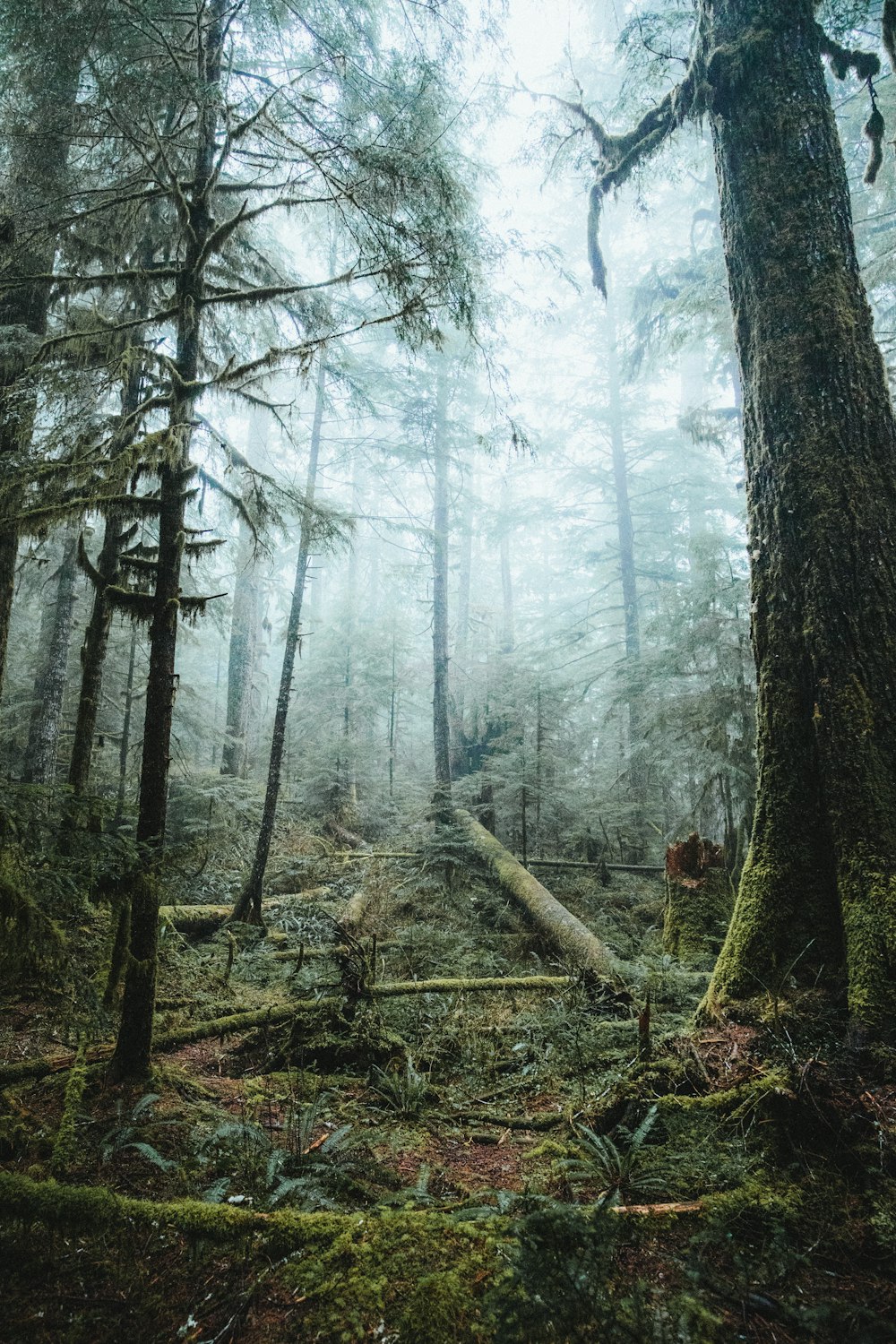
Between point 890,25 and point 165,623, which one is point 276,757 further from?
point 890,25

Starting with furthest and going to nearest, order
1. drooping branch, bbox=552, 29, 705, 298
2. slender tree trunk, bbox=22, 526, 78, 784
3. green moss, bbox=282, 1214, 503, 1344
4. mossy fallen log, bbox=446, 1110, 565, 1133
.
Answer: slender tree trunk, bbox=22, 526, 78, 784 → drooping branch, bbox=552, 29, 705, 298 → mossy fallen log, bbox=446, 1110, 565, 1133 → green moss, bbox=282, 1214, 503, 1344

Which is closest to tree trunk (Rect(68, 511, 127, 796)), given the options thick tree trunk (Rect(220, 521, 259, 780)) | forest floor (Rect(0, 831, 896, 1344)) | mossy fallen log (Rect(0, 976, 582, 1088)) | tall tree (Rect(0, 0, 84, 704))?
tall tree (Rect(0, 0, 84, 704))

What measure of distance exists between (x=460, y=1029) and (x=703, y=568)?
919 cm

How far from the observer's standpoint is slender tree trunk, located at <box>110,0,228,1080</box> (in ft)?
12.5

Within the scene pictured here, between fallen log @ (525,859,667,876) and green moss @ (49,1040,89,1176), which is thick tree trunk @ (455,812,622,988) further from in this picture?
green moss @ (49,1040,89,1176)

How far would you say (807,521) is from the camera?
3881 millimetres

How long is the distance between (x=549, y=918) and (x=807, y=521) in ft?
19.5

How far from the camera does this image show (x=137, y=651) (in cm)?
1386

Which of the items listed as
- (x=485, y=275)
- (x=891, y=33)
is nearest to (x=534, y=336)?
(x=485, y=275)

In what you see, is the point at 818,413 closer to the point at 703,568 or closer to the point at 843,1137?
the point at 843,1137

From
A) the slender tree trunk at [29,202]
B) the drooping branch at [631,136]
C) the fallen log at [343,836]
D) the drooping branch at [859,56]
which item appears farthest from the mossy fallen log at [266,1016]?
the fallen log at [343,836]

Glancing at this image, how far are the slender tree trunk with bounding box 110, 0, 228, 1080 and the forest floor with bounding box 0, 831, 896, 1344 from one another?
339 millimetres

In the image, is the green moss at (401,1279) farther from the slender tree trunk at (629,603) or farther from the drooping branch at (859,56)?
the slender tree trunk at (629,603)

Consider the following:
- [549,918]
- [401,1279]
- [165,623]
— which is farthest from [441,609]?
[401,1279]
